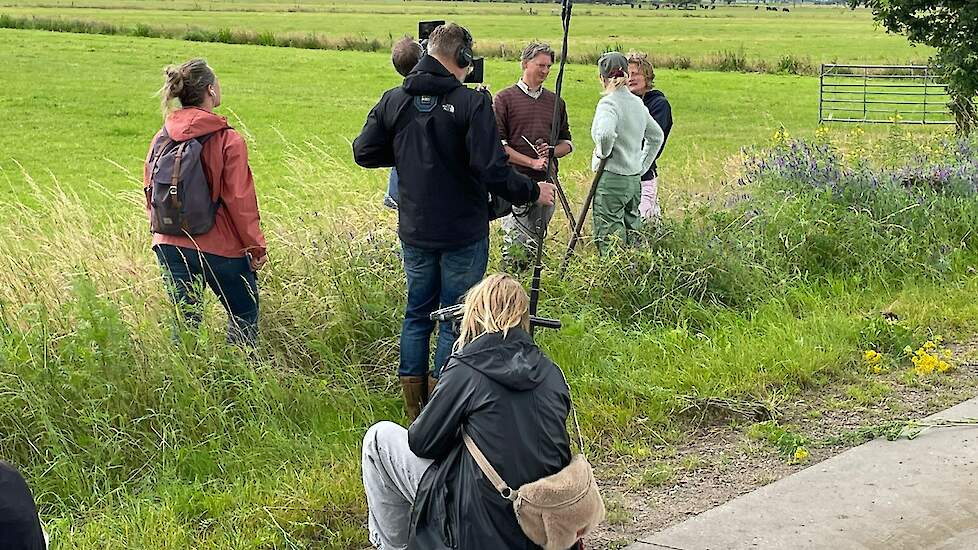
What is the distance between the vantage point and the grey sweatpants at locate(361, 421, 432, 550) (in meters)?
3.88

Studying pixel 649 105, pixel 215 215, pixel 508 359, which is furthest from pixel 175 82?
pixel 649 105

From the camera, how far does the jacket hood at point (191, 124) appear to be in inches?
222

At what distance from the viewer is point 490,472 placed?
346cm

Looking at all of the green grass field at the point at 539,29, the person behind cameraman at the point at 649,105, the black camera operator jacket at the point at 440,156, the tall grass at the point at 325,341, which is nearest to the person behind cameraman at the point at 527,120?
the tall grass at the point at 325,341

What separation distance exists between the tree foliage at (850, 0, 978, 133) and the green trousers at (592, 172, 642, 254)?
7.09 meters

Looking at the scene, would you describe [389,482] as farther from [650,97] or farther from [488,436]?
[650,97]

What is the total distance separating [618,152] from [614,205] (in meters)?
0.37

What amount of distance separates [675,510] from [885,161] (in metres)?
7.44

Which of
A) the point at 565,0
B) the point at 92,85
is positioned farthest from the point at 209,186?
the point at 92,85

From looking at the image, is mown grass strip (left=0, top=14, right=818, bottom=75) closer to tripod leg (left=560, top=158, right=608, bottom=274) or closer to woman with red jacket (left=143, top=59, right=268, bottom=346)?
tripod leg (left=560, top=158, right=608, bottom=274)

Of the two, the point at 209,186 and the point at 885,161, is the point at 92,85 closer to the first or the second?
the point at 885,161

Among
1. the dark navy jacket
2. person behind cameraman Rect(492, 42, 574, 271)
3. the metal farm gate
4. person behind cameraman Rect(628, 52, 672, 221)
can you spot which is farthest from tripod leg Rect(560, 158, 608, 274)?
the metal farm gate

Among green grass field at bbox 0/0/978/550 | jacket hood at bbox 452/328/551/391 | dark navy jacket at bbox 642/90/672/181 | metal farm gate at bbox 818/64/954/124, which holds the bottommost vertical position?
metal farm gate at bbox 818/64/954/124

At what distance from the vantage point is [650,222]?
312 inches
